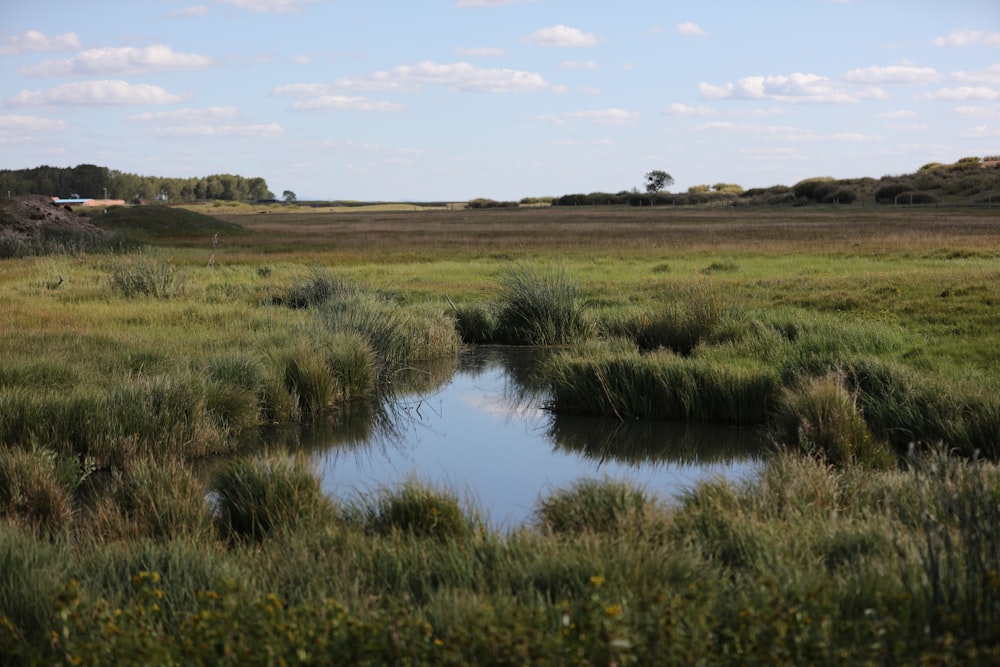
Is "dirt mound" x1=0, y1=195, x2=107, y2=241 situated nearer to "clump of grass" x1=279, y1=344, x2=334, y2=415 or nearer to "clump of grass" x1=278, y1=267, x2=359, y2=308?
"clump of grass" x1=278, y1=267, x2=359, y2=308

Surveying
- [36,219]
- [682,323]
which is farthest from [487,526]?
[36,219]

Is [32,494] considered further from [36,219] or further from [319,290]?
[36,219]

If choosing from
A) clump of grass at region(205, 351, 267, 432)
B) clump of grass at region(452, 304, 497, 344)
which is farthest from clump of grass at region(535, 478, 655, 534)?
clump of grass at region(452, 304, 497, 344)

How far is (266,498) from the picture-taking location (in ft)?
25.9

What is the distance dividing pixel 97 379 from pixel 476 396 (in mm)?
4978

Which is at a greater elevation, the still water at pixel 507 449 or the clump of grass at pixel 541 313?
the clump of grass at pixel 541 313

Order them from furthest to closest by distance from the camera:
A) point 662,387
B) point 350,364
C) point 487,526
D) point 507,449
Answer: point 350,364 < point 662,387 < point 507,449 < point 487,526

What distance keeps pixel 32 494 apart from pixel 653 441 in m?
6.47

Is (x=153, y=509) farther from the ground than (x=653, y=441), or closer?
farther from the ground

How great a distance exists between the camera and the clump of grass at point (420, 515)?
22.8 feet

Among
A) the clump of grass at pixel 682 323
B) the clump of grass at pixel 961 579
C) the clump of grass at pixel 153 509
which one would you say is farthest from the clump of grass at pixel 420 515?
the clump of grass at pixel 682 323

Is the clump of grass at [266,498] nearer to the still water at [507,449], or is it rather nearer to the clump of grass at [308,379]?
the still water at [507,449]

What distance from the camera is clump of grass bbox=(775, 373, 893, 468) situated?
928 centimetres

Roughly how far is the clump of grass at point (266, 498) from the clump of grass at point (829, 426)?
14.7ft
